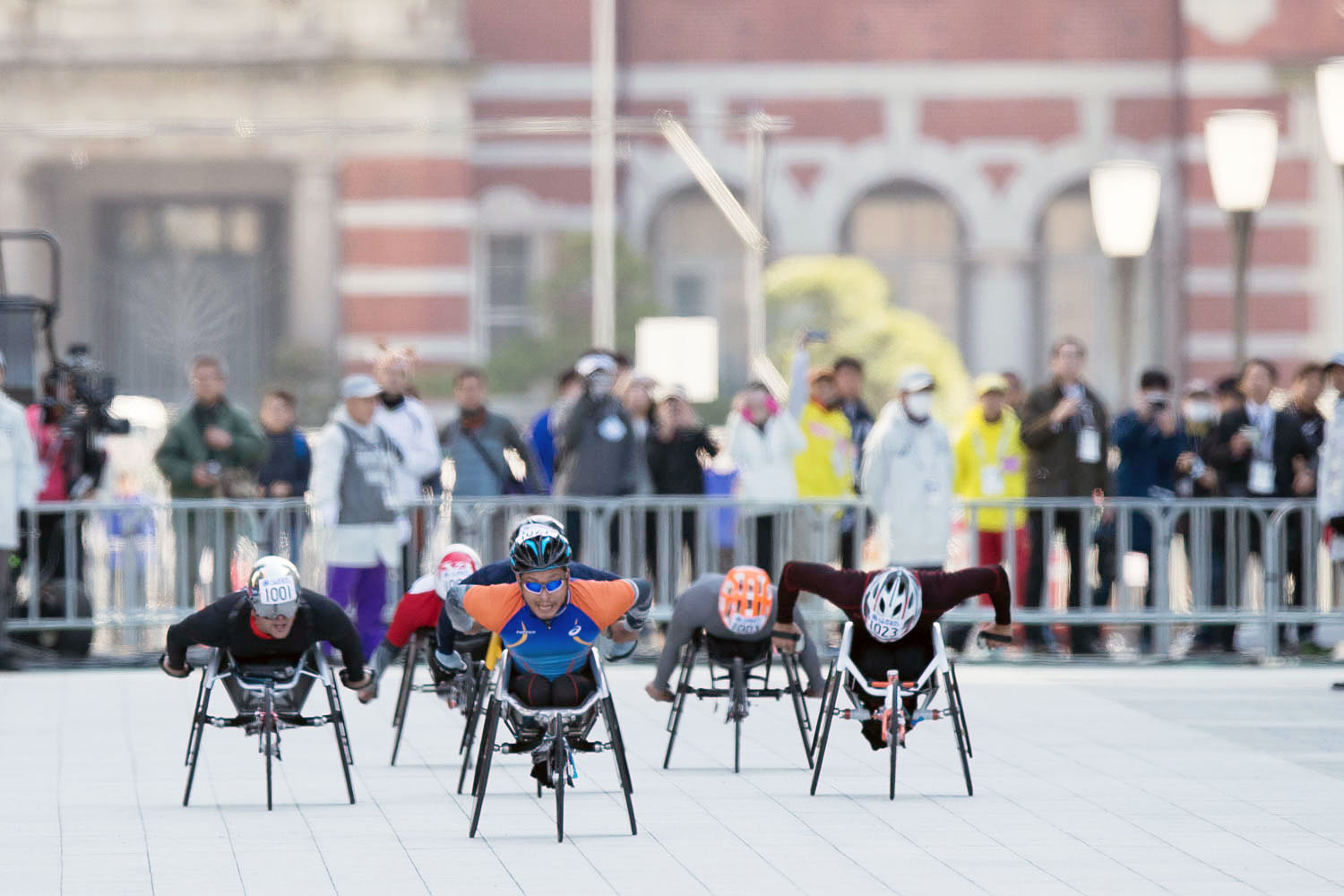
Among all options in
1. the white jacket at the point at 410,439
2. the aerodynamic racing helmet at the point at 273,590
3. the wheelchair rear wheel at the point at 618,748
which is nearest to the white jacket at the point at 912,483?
the white jacket at the point at 410,439

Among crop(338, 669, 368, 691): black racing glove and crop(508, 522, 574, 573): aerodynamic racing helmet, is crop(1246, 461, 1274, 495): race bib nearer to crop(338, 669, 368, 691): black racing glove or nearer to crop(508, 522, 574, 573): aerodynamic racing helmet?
crop(338, 669, 368, 691): black racing glove

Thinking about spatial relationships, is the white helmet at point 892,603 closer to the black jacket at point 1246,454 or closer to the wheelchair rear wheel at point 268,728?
the wheelchair rear wheel at point 268,728

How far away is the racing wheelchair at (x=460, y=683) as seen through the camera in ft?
37.1

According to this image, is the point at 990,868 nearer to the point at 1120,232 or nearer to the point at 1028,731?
the point at 1028,731

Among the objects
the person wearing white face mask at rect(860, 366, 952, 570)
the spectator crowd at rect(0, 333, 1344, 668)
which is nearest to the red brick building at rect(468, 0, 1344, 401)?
the spectator crowd at rect(0, 333, 1344, 668)

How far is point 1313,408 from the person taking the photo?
17.7 meters

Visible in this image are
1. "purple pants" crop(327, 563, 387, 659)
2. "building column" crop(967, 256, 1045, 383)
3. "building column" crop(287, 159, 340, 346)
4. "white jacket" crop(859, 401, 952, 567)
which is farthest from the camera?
"building column" crop(967, 256, 1045, 383)

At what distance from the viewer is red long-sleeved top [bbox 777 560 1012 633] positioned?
35.7ft

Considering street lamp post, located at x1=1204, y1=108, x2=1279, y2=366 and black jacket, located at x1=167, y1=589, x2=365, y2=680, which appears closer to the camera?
black jacket, located at x1=167, y1=589, x2=365, y2=680

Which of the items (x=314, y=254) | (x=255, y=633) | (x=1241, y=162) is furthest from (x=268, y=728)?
(x=314, y=254)

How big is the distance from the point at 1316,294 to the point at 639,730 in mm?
21109

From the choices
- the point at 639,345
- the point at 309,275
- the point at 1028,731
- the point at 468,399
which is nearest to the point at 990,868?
the point at 1028,731

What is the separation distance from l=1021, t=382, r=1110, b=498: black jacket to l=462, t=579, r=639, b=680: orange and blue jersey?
8022 mm

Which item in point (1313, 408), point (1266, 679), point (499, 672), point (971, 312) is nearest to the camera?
point (499, 672)
